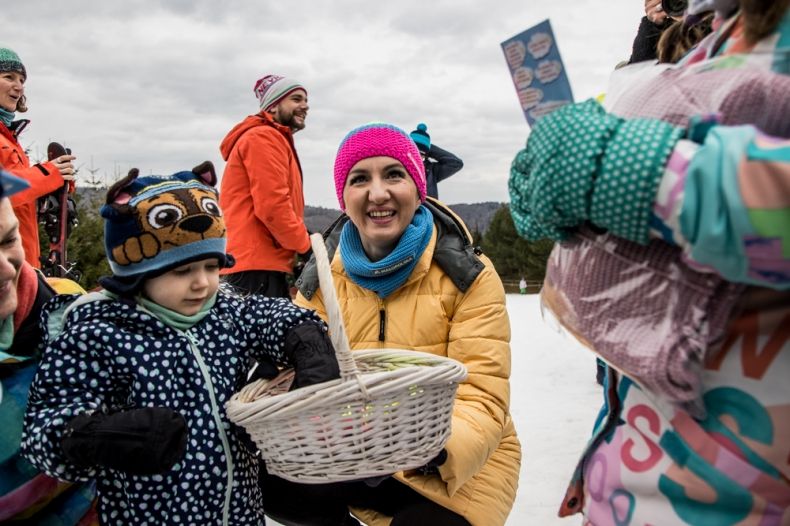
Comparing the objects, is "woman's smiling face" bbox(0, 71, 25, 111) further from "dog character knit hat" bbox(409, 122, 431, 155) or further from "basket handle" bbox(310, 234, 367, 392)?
"basket handle" bbox(310, 234, 367, 392)

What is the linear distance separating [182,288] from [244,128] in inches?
94.8

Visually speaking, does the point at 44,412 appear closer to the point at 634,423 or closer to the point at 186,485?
the point at 186,485

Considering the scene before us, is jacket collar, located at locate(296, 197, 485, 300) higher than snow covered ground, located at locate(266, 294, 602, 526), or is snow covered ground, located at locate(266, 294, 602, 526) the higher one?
jacket collar, located at locate(296, 197, 485, 300)

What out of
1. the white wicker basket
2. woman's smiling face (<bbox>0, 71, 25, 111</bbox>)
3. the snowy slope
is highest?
woman's smiling face (<bbox>0, 71, 25, 111</bbox>)

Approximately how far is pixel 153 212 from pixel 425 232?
881 millimetres

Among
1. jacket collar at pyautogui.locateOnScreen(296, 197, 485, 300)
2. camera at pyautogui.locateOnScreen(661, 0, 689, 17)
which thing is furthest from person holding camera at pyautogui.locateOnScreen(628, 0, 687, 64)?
jacket collar at pyautogui.locateOnScreen(296, 197, 485, 300)

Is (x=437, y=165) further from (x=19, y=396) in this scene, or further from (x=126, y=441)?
(x=126, y=441)

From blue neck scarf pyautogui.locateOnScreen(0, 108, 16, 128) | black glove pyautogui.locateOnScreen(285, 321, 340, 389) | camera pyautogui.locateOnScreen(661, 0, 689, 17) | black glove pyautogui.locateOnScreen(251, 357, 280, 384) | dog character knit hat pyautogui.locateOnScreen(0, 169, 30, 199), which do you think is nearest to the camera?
dog character knit hat pyautogui.locateOnScreen(0, 169, 30, 199)

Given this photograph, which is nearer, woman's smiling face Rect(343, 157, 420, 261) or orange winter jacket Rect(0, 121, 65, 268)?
woman's smiling face Rect(343, 157, 420, 261)

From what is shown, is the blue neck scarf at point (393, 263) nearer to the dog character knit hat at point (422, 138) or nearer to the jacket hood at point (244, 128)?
the jacket hood at point (244, 128)

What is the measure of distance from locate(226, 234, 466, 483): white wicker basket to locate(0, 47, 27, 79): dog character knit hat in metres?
3.25

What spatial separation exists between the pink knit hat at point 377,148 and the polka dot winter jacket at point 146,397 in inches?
30.1

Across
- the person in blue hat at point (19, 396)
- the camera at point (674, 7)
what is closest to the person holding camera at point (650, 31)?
the camera at point (674, 7)

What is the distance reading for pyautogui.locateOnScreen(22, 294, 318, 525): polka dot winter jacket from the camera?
1354 millimetres
